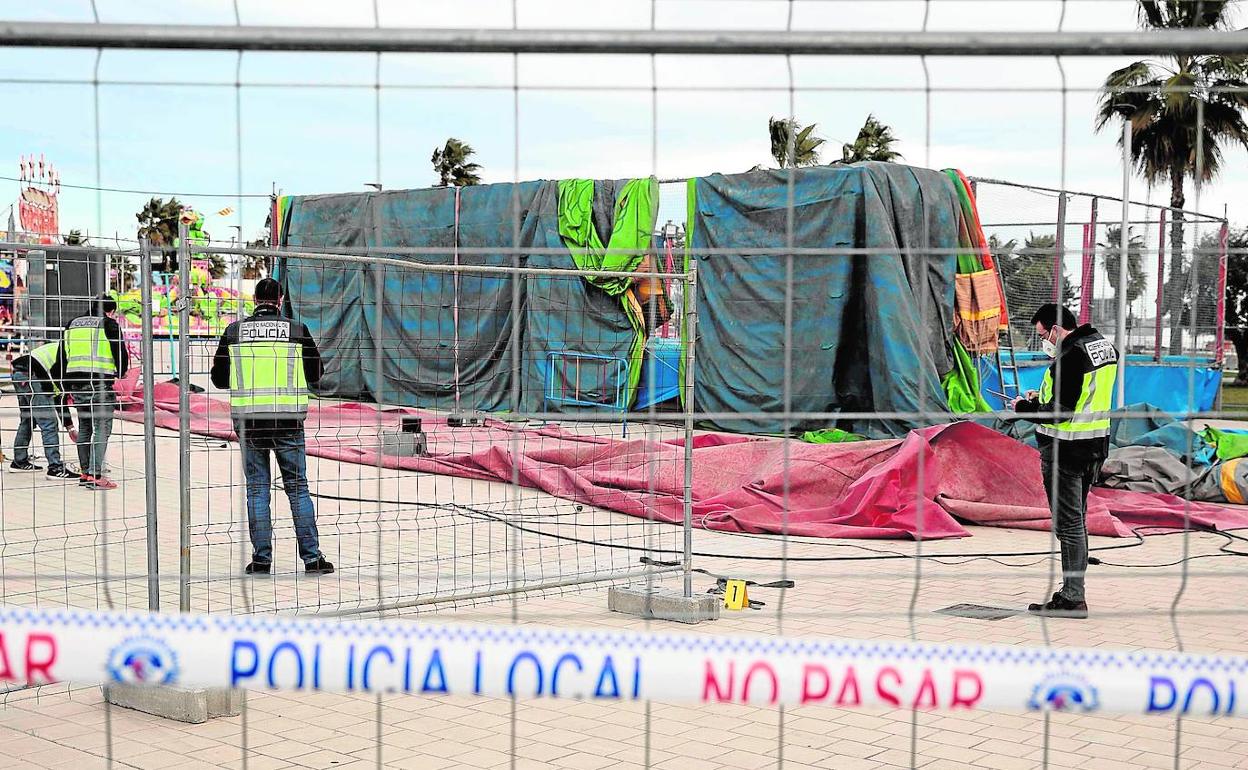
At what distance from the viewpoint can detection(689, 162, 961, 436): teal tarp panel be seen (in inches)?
605

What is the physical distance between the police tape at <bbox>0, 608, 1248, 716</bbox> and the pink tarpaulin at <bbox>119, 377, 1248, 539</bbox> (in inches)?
294

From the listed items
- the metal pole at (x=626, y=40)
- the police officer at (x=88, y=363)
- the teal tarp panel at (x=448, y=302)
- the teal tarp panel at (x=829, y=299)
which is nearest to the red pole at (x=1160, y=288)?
the teal tarp panel at (x=829, y=299)

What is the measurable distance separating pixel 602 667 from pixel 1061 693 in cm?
90

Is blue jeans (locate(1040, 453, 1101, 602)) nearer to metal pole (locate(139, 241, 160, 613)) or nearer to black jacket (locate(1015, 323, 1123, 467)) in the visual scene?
black jacket (locate(1015, 323, 1123, 467))

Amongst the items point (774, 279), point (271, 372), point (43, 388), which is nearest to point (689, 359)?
point (271, 372)

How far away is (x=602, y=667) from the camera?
245cm

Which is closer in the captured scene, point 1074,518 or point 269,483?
point 1074,518

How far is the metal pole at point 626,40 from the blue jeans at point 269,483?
5.21 m

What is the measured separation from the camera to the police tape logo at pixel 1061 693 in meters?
2.47

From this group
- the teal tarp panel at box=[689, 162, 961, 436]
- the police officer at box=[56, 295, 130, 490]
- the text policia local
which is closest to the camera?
the text policia local

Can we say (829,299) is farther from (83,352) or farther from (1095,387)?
(83,352)

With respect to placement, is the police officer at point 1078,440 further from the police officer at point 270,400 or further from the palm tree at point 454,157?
the police officer at point 270,400

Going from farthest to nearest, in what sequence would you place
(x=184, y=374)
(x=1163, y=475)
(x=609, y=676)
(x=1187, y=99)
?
(x=1163, y=475) < (x=184, y=374) < (x=1187, y=99) < (x=609, y=676)

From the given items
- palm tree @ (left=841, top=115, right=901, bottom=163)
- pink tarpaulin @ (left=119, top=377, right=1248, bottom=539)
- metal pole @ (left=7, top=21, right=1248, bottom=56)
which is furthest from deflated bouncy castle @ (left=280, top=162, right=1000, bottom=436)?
metal pole @ (left=7, top=21, right=1248, bottom=56)
